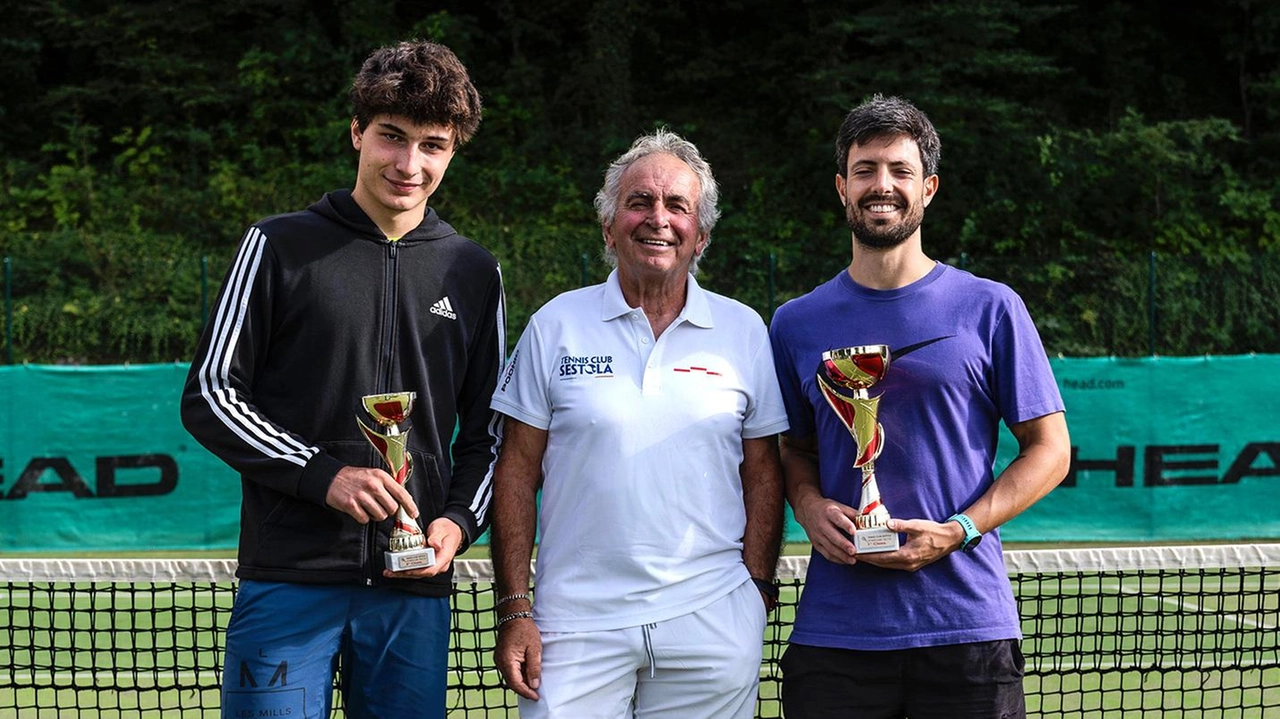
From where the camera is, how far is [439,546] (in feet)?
10.4

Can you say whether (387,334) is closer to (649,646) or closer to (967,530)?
(649,646)

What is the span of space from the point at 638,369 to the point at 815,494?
504mm

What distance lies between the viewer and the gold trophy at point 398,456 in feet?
10.1

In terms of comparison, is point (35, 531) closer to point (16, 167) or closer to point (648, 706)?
point (648, 706)

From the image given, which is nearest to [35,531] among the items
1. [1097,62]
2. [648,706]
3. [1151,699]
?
[1151,699]

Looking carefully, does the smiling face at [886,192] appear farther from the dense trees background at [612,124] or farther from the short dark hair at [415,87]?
the dense trees background at [612,124]

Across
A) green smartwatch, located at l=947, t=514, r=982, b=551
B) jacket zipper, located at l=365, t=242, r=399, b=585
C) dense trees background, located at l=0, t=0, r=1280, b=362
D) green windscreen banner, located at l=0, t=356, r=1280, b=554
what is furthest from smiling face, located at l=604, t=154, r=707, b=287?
dense trees background, located at l=0, t=0, r=1280, b=362

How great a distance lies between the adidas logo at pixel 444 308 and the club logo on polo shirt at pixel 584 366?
0.91ft

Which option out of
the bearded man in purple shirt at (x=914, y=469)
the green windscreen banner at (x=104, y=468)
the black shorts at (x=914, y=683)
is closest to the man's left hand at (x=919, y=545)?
the bearded man in purple shirt at (x=914, y=469)

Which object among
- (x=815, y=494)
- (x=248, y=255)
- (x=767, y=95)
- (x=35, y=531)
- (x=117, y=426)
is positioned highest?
(x=767, y=95)

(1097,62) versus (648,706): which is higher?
(1097,62)

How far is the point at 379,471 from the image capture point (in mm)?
3088

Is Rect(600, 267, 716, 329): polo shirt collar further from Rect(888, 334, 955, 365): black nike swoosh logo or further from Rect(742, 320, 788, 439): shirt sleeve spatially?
Rect(888, 334, 955, 365): black nike swoosh logo

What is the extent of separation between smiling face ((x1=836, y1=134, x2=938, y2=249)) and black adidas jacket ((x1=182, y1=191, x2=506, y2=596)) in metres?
0.94
